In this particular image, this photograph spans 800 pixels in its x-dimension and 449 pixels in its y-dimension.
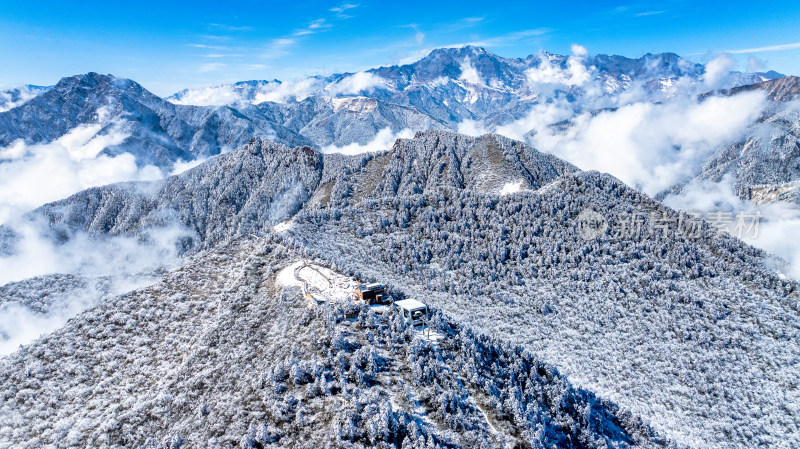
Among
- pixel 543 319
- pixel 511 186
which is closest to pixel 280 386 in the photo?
pixel 543 319

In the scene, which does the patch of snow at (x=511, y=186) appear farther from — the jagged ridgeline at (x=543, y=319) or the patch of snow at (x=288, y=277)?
the patch of snow at (x=288, y=277)

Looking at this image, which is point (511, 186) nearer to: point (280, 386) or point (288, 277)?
point (288, 277)

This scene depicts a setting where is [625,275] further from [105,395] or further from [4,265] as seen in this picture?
[4,265]

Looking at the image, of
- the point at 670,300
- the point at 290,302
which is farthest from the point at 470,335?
the point at 670,300

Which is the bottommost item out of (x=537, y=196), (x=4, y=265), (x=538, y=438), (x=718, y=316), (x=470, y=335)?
(x=4, y=265)

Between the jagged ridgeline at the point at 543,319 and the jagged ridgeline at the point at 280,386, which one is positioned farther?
the jagged ridgeline at the point at 543,319

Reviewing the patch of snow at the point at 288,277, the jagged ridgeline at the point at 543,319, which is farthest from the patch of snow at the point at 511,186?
the patch of snow at the point at 288,277

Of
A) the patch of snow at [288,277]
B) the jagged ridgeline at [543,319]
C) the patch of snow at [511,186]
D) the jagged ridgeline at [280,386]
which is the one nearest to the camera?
the jagged ridgeline at [280,386]

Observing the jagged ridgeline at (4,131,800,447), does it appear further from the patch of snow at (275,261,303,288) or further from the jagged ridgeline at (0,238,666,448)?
the patch of snow at (275,261,303,288)
